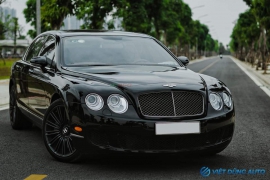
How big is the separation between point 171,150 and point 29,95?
8.90 feet

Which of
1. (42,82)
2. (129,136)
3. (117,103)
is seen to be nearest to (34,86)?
(42,82)

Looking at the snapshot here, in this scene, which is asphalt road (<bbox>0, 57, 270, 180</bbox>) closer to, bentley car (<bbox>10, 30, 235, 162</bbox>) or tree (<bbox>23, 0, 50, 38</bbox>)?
bentley car (<bbox>10, 30, 235, 162</bbox>)

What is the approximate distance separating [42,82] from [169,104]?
1.93 metres

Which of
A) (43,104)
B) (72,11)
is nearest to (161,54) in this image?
(43,104)

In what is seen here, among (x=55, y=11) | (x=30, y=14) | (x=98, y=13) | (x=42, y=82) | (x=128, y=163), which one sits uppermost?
(x=30, y=14)

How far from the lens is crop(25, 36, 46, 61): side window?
7407 millimetres

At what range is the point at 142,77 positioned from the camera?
17.4ft

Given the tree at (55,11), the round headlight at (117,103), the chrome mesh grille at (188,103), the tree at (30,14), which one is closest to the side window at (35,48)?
the round headlight at (117,103)

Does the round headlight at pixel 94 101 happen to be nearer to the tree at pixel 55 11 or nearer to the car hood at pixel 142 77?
the car hood at pixel 142 77

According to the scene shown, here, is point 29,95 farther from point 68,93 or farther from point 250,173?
point 250,173

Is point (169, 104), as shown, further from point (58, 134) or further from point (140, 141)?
point (58, 134)

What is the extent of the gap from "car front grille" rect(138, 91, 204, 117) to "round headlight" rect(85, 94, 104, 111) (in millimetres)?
375

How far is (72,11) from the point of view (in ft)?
79.9

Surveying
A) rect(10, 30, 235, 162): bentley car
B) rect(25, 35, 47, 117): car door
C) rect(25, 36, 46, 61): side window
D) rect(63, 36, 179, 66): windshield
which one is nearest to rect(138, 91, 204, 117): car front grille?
rect(10, 30, 235, 162): bentley car
